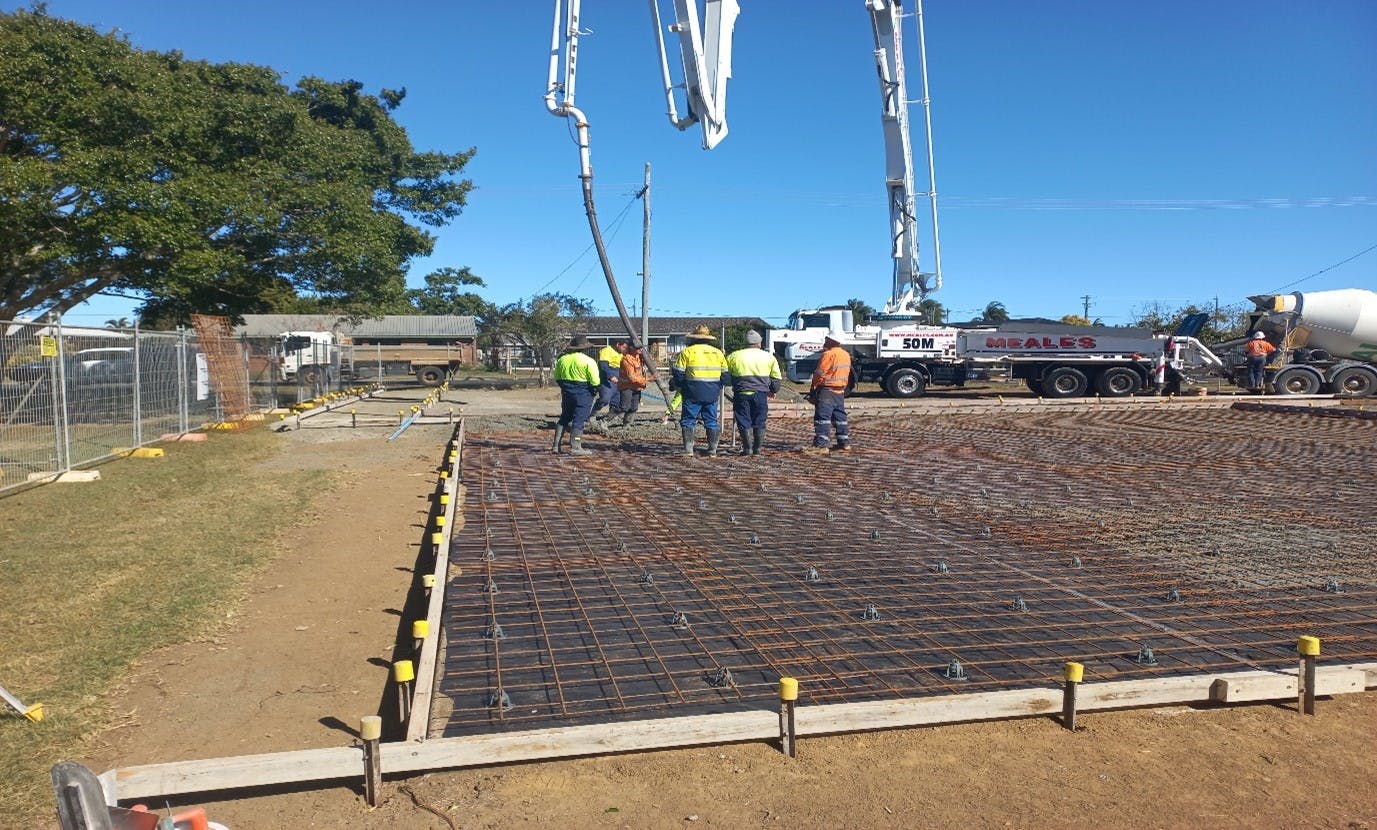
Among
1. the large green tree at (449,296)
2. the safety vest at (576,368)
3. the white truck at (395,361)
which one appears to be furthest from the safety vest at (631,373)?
the large green tree at (449,296)

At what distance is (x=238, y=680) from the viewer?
403cm

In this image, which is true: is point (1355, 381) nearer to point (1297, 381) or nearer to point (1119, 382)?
point (1297, 381)

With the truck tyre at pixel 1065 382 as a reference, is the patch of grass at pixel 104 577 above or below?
below

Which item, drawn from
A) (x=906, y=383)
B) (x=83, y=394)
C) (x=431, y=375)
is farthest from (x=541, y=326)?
(x=83, y=394)

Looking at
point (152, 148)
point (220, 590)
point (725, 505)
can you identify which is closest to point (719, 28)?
point (725, 505)

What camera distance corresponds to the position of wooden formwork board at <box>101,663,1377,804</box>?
9.02 ft

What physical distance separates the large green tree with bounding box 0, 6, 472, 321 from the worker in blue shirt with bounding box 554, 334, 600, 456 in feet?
27.5

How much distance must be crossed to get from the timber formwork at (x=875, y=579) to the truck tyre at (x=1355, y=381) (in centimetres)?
1257

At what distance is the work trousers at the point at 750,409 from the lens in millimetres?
10336

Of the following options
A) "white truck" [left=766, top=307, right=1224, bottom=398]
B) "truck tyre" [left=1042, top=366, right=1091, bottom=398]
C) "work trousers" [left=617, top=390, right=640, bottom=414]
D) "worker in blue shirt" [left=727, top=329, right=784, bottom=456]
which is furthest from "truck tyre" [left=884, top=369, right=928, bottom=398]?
"worker in blue shirt" [left=727, top=329, right=784, bottom=456]

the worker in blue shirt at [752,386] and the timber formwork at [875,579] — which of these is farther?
the worker in blue shirt at [752,386]

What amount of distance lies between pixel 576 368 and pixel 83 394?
231 inches

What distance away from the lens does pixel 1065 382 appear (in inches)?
835

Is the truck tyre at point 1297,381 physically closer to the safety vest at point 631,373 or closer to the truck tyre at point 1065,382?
the truck tyre at point 1065,382
